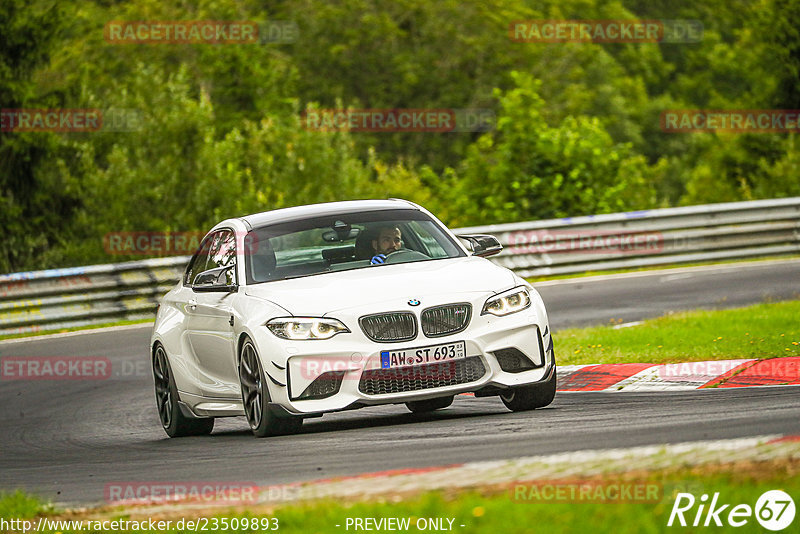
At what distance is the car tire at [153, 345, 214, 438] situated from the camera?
10781mm

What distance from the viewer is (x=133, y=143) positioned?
32.8 m

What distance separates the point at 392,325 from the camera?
8.84 m

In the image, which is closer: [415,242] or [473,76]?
[415,242]

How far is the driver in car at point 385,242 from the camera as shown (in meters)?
10.1

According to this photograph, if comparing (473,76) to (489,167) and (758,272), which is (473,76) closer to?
(489,167)

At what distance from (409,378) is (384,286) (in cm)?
66

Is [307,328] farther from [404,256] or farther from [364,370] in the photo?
[404,256]

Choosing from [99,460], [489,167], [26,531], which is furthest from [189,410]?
[489,167]

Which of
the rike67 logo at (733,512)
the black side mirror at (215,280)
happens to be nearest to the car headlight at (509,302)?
the black side mirror at (215,280)

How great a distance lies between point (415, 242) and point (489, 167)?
20117mm

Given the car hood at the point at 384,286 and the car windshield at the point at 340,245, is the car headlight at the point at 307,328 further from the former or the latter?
the car windshield at the point at 340,245

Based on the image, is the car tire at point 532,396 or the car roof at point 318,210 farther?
the car roof at point 318,210

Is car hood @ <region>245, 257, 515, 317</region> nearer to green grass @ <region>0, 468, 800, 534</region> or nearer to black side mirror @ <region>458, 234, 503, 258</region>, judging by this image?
black side mirror @ <region>458, 234, 503, 258</region>

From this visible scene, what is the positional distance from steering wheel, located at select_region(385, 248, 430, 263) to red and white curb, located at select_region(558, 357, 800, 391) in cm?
191
